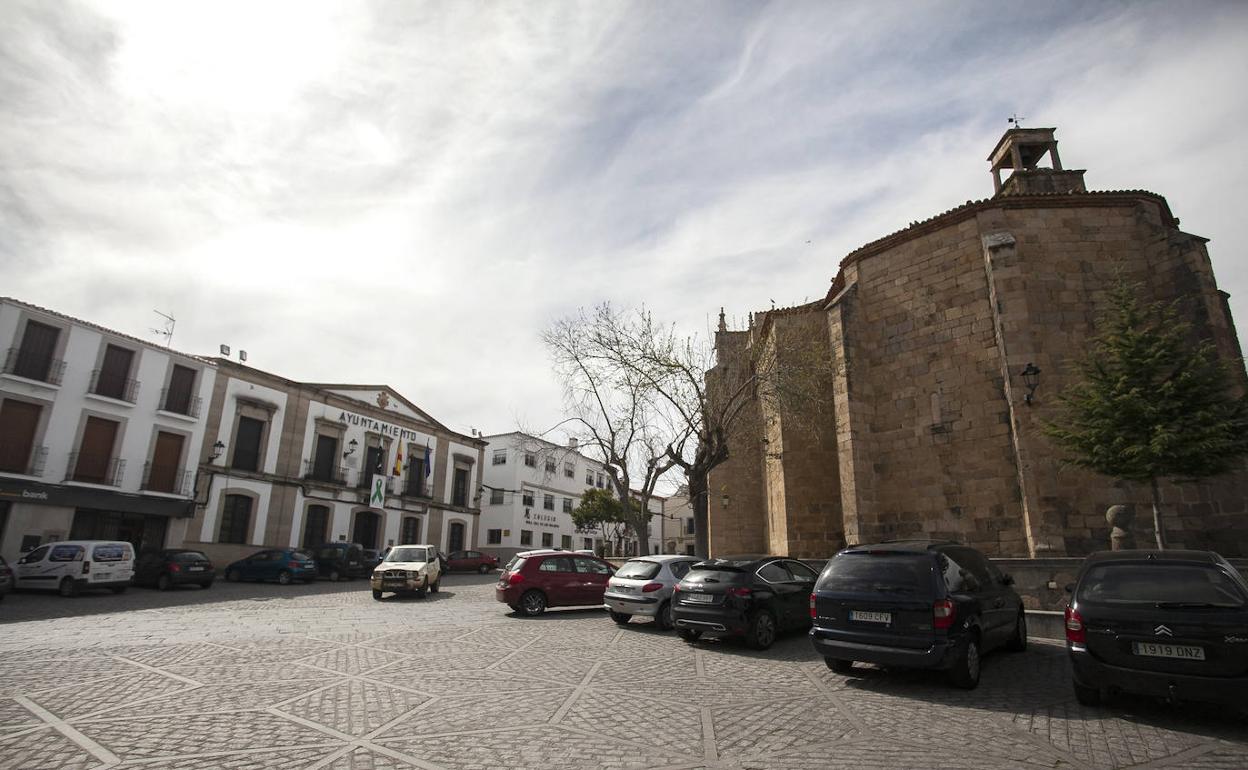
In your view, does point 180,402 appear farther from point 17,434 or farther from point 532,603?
point 532,603

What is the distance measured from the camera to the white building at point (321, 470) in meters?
24.2

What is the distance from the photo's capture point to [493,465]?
1736 inches

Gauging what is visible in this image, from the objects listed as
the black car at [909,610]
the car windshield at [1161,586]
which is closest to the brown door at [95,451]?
the black car at [909,610]

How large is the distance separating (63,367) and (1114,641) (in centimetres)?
2754

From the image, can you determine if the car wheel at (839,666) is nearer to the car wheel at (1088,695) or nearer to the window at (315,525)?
the car wheel at (1088,695)

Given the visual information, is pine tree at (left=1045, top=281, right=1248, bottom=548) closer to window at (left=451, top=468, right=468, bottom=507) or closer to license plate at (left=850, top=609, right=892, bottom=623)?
license plate at (left=850, top=609, right=892, bottom=623)

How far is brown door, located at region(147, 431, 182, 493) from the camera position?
21859 mm

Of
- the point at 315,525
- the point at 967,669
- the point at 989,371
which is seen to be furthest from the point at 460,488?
the point at 967,669

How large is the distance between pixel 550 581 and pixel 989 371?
1136cm

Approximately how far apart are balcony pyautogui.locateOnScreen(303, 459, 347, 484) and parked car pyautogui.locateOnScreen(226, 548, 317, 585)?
19.2 feet

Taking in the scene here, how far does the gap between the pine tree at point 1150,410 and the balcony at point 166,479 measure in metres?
27.4

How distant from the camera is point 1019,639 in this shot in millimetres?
8078

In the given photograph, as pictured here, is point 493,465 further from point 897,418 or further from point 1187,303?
point 1187,303

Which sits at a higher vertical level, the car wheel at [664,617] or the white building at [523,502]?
the white building at [523,502]
